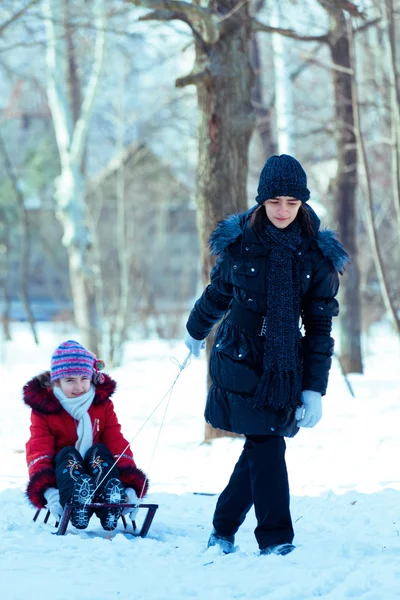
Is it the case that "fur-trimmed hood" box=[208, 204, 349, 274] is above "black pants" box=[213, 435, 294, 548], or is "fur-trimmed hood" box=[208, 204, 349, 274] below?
above

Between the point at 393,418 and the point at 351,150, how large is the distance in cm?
478

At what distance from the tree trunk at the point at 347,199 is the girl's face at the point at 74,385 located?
23.9 ft

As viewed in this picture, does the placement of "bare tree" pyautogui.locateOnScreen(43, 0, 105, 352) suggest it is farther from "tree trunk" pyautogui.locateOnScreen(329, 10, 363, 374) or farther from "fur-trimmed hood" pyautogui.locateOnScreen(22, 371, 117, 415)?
"fur-trimmed hood" pyautogui.locateOnScreen(22, 371, 117, 415)

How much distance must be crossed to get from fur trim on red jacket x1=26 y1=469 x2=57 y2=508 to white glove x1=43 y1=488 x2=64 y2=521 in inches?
0.9

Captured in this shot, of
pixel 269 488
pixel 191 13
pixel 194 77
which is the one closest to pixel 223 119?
pixel 194 77

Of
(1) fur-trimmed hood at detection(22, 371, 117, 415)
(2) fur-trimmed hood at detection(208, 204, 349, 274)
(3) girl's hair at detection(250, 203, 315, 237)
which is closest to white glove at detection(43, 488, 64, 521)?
(1) fur-trimmed hood at detection(22, 371, 117, 415)

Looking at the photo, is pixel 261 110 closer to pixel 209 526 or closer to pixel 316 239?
pixel 209 526

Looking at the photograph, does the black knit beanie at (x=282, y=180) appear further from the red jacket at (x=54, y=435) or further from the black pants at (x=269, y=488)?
the red jacket at (x=54, y=435)

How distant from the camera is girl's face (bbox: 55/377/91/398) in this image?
171 inches

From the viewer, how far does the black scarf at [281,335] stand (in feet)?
11.4

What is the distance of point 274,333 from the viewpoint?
348 cm

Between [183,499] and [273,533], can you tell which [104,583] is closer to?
[273,533]

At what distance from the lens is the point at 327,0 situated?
666cm

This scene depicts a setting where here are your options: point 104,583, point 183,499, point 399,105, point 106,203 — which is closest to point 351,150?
point 399,105
